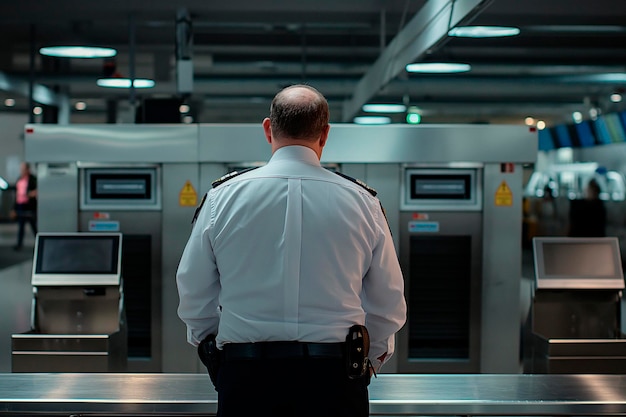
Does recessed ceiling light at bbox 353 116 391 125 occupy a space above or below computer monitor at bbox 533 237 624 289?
above

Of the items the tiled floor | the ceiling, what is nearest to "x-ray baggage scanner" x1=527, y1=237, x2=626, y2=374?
the ceiling

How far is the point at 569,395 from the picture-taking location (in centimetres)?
253

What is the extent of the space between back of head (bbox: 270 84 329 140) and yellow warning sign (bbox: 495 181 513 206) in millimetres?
3019

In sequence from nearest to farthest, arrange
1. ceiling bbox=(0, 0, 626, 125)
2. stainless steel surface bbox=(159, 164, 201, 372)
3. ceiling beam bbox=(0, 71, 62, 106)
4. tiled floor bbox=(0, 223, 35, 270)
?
stainless steel surface bbox=(159, 164, 201, 372)
ceiling bbox=(0, 0, 626, 125)
ceiling beam bbox=(0, 71, 62, 106)
tiled floor bbox=(0, 223, 35, 270)

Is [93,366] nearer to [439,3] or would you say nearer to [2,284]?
[439,3]

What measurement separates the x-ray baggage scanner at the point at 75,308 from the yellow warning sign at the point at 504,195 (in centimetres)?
217

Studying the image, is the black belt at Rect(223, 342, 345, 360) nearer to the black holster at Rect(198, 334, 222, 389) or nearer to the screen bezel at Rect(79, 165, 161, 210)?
the black holster at Rect(198, 334, 222, 389)

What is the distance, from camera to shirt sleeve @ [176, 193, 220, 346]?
78.4 inches

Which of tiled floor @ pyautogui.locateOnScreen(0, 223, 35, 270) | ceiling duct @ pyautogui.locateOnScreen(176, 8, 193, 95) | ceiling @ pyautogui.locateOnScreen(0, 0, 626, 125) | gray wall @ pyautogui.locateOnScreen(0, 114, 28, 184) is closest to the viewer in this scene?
ceiling duct @ pyautogui.locateOnScreen(176, 8, 193, 95)

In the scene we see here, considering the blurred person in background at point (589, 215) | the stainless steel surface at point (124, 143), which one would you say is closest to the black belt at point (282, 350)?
the stainless steel surface at point (124, 143)

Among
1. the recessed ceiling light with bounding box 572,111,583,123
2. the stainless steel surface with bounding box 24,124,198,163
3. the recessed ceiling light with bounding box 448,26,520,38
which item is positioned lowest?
the stainless steel surface with bounding box 24,124,198,163

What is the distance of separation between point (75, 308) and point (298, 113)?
267cm

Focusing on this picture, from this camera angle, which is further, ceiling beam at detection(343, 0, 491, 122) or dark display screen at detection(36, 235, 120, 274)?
dark display screen at detection(36, 235, 120, 274)

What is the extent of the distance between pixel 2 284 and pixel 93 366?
22.1 feet
